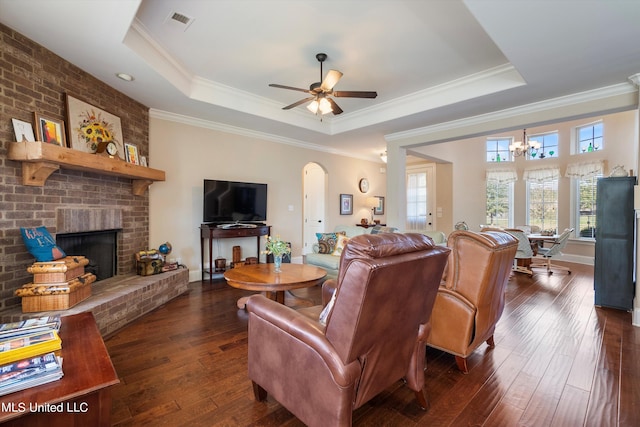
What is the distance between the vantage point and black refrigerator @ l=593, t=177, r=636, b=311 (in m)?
3.50

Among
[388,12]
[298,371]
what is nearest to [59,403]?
[298,371]

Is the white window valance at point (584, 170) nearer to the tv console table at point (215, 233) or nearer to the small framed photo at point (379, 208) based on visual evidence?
Answer: the small framed photo at point (379, 208)

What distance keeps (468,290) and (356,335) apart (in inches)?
50.7

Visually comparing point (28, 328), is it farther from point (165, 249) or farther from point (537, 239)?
point (537, 239)

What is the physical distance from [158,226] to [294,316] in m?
3.73

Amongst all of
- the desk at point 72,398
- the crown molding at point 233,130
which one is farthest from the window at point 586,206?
the desk at point 72,398

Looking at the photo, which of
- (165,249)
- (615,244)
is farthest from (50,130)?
(615,244)

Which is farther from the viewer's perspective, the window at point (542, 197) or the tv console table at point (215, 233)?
the window at point (542, 197)

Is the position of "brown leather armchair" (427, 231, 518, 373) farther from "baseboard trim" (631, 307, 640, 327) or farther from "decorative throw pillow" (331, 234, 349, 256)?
"decorative throw pillow" (331, 234, 349, 256)

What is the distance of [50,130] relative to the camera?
2.78m

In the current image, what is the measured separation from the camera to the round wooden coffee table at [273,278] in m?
2.81

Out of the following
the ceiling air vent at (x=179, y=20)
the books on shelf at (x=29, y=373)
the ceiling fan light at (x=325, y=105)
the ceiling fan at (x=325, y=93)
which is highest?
the ceiling air vent at (x=179, y=20)

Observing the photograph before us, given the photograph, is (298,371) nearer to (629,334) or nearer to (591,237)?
(629,334)

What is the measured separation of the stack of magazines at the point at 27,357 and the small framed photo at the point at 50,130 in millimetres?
1841
